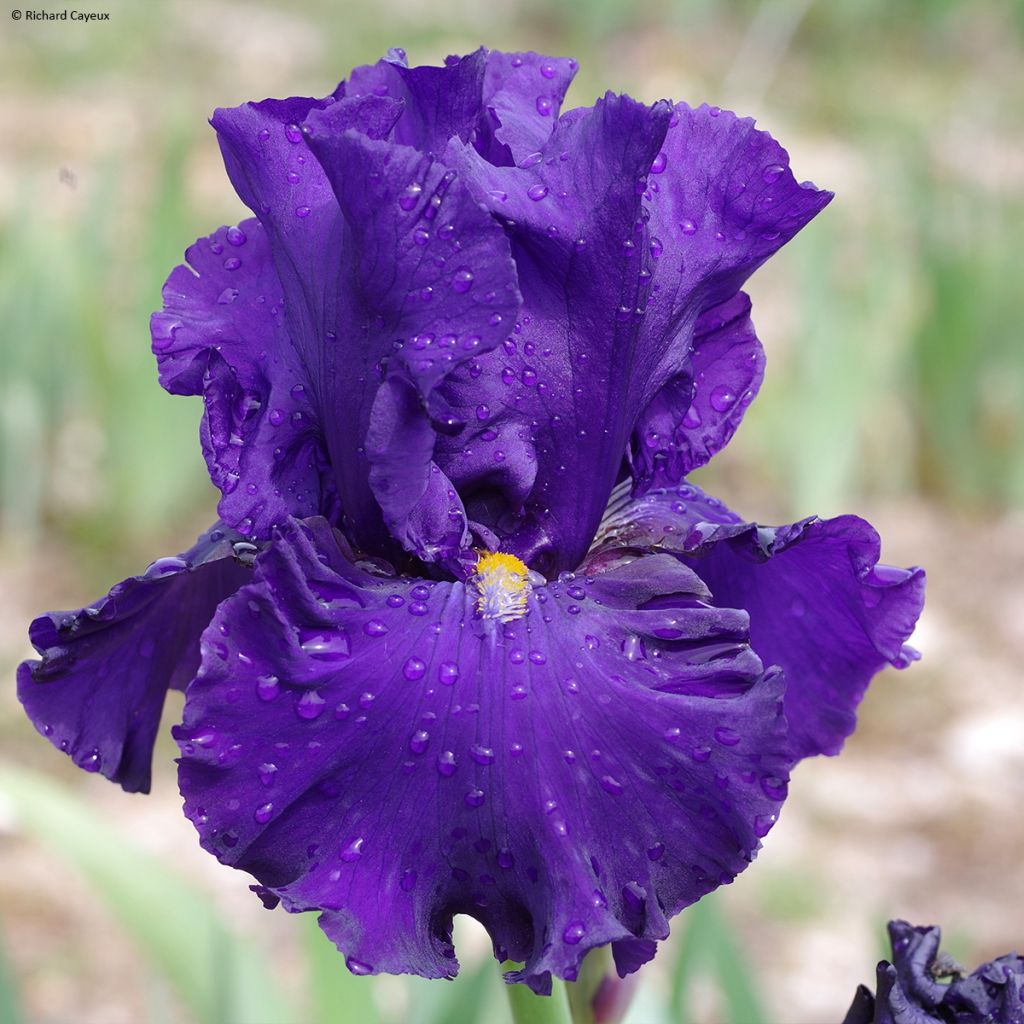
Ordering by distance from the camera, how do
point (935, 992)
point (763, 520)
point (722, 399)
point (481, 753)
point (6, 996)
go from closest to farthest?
1. point (481, 753)
2. point (935, 992)
3. point (722, 399)
4. point (6, 996)
5. point (763, 520)

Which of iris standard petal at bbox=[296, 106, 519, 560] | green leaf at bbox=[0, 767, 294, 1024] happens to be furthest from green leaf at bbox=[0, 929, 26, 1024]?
iris standard petal at bbox=[296, 106, 519, 560]

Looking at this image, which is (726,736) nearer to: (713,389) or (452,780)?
(452,780)

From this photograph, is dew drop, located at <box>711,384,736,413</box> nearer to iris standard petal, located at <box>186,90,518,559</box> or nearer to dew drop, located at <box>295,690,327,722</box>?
iris standard petal, located at <box>186,90,518,559</box>

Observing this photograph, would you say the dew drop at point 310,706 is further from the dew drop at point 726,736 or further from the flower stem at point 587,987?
the flower stem at point 587,987

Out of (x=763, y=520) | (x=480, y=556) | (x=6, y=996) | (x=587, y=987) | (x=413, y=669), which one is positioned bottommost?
(x=6, y=996)

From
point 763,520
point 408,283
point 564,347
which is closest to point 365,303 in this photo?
point 408,283

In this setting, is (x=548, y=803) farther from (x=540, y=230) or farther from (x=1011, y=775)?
(x=1011, y=775)

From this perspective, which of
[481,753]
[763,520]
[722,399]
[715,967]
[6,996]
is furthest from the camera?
[763,520]
